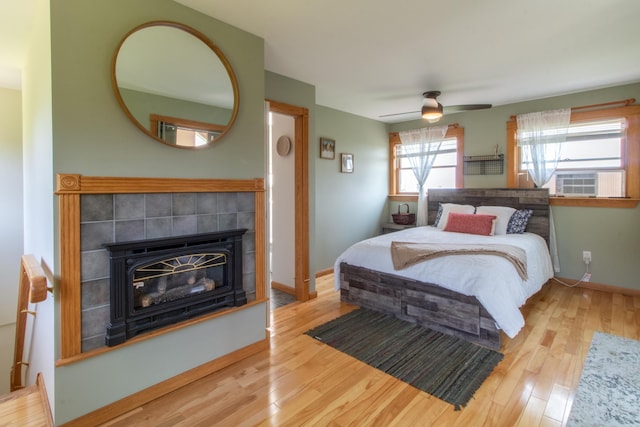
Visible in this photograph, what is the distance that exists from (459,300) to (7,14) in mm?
3929

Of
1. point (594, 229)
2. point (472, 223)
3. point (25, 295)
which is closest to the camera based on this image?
point (25, 295)

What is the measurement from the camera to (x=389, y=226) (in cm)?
543

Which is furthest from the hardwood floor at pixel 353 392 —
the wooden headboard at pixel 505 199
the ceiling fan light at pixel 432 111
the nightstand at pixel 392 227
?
the nightstand at pixel 392 227

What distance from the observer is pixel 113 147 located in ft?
6.02

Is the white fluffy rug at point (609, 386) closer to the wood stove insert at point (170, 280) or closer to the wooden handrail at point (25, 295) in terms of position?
the wood stove insert at point (170, 280)

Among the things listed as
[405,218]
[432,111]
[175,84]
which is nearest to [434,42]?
[432,111]

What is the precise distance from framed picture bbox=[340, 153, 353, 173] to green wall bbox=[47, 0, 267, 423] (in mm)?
2648

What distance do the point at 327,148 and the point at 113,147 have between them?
315cm

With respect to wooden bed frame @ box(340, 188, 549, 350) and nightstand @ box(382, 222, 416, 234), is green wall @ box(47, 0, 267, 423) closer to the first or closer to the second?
wooden bed frame @ box(340, 188, 549, 350)

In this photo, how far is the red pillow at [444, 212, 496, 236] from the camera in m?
3.95

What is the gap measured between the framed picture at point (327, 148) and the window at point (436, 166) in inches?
59.8

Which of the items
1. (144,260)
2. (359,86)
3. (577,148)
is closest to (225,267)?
(144,260)

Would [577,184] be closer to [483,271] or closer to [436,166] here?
[436,166]

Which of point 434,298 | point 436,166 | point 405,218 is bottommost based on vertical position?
point 434,298
